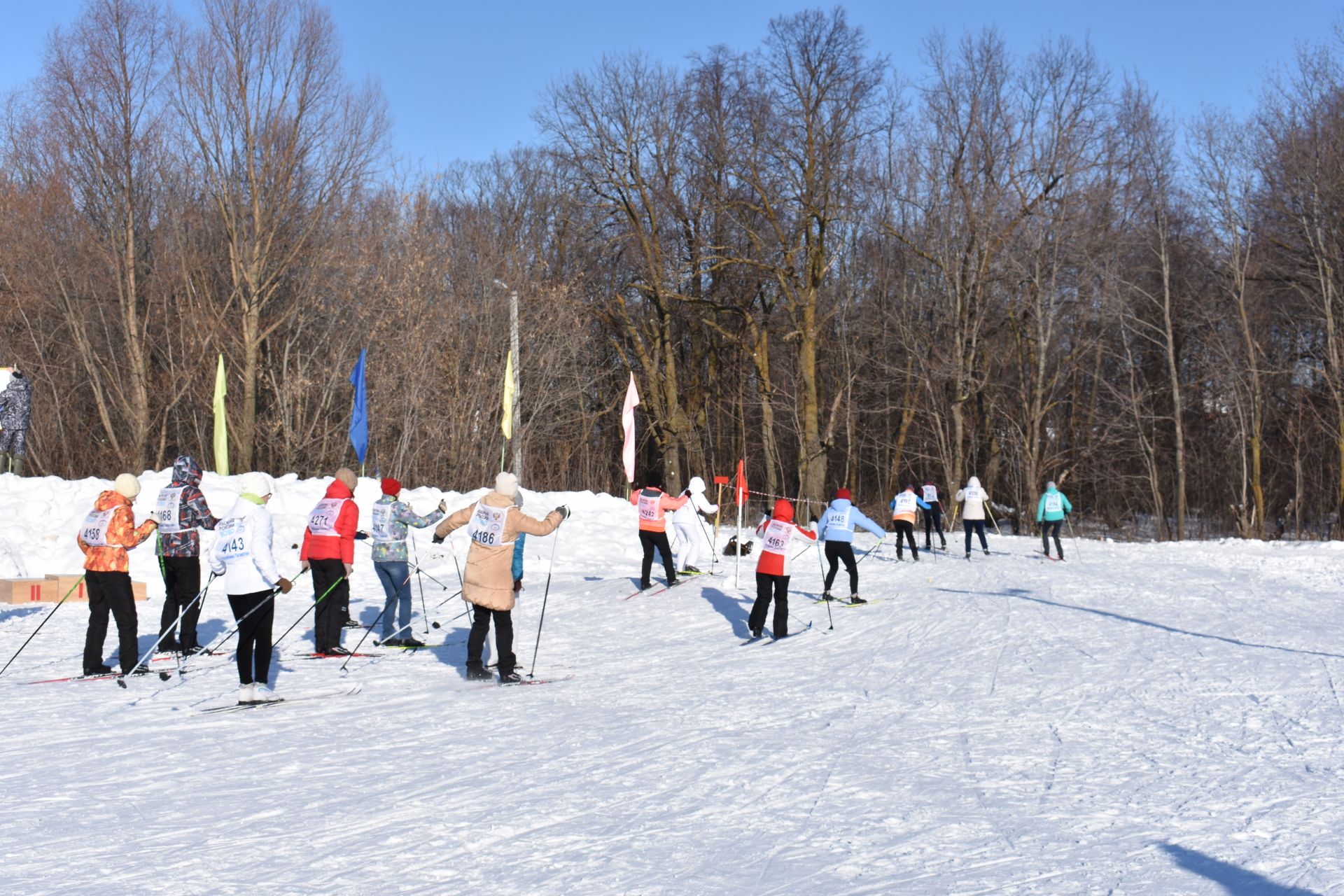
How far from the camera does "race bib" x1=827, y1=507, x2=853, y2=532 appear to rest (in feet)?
46.3

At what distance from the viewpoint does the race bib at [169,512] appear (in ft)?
35.3

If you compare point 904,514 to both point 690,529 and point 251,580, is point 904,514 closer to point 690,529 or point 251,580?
point 690,529

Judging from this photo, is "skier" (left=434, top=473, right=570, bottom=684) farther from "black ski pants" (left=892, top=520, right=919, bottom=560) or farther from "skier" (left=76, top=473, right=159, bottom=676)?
"black ski pants" (left=892, top=520, right=919, bottom=560)

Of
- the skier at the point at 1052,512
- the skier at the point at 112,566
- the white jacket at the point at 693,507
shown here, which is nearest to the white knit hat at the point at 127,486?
the skier at the point at 112,566

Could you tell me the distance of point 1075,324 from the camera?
3600cm

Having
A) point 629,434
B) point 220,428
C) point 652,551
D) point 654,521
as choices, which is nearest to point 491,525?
point 654,521

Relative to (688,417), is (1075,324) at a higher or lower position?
higher

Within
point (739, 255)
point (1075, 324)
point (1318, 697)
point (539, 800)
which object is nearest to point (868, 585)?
point (1318, 697)

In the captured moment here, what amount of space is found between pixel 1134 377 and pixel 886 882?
35.9 meters

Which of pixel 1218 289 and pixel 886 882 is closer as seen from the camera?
pixel 886 882

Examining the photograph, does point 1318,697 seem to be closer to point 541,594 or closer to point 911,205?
point 541,594

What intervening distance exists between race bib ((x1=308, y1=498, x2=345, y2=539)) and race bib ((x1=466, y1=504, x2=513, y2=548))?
2.15 m

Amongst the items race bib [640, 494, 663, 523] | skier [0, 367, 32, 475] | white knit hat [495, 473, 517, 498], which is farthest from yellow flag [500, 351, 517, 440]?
white knit hat [495, 473, 517, 498]

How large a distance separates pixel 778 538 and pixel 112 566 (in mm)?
6541
